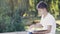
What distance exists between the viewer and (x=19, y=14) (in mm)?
1582

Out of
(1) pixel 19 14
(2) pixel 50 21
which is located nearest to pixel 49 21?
(2) pixel 50 21

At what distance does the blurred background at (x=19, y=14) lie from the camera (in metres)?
1.56

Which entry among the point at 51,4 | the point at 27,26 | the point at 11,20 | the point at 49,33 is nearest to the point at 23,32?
the point at 27,26

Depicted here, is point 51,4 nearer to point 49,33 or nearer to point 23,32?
point 49,33

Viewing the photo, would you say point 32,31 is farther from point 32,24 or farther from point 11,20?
point 11,20

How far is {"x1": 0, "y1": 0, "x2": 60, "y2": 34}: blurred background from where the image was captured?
1.56 metres

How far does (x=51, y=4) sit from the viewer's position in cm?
163

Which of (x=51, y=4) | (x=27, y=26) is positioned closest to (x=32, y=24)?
(x=27, y=26)

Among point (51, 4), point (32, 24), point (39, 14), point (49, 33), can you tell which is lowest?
point (49, 33)

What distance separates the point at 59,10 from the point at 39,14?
0.25 metres

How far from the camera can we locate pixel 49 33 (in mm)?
1604

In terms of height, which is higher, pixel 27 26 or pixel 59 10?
pixel 59 10

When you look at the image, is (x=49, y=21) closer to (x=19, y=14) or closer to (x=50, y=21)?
(x=50, y=21)

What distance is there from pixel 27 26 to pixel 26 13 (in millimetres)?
154
